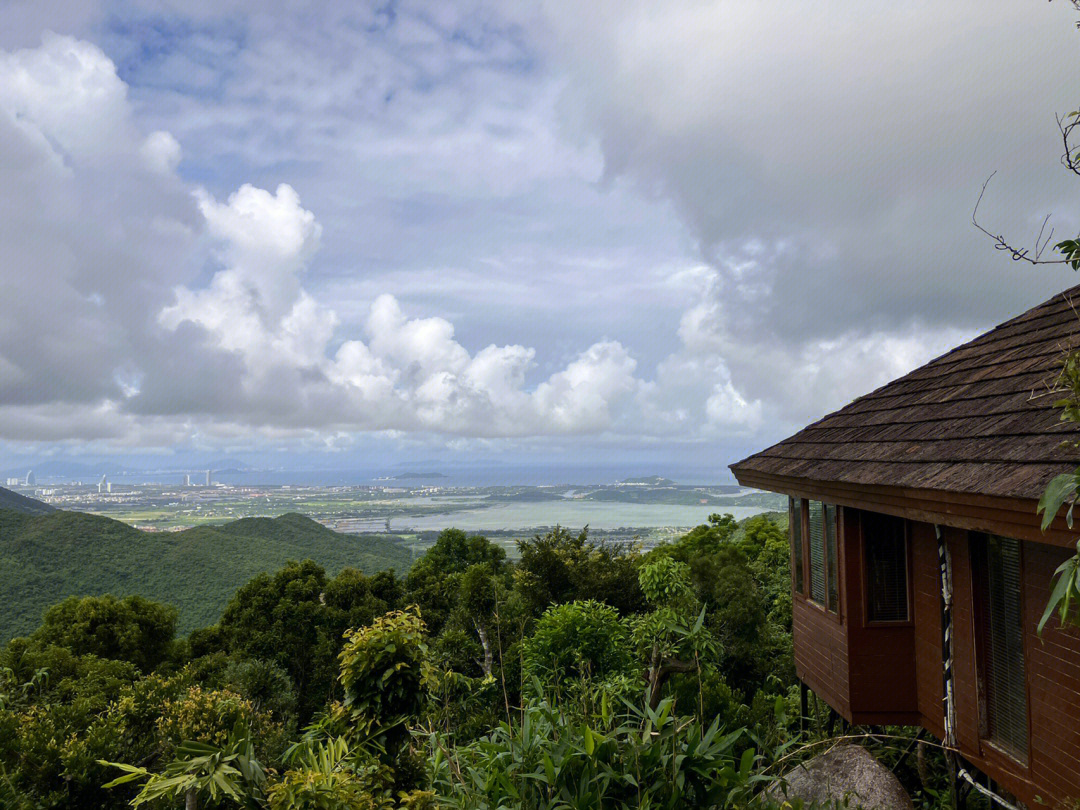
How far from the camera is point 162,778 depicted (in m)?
3.64

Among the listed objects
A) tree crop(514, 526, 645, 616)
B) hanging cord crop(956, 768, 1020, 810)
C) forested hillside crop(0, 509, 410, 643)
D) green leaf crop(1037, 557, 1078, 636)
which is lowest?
forested hillside crop(0, 509, 410, 643)

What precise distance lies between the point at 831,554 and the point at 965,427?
2.51 metres

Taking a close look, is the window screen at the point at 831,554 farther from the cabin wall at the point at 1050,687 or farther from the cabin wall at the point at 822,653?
the cabin wall at the point at 1050,687

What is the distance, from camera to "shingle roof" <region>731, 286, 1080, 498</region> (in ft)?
14.0

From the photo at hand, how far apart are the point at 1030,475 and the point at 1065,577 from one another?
2.35 meters

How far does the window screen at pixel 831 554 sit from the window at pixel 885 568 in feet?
1.61

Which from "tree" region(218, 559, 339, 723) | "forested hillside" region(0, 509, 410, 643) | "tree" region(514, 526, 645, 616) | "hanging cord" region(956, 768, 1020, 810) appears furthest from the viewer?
"forested hillside" region(0, 509, 410, 643)

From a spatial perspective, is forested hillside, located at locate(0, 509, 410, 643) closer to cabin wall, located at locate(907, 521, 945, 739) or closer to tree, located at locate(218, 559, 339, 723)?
tree, located at locate(218, 559, 339, 723)

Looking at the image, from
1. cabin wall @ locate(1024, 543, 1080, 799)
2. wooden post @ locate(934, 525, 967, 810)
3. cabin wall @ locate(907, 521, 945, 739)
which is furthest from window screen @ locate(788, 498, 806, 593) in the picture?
cabin wall @ locate(1024, 543, 1080, 799)

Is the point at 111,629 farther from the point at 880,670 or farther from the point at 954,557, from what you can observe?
the point at 954,557

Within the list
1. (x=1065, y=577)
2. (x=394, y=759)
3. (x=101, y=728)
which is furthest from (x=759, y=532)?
(x=1065, y=577)

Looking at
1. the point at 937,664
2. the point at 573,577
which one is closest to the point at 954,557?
the point at 937,664

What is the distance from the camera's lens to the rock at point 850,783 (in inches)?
228

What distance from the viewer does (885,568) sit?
6.95 m
